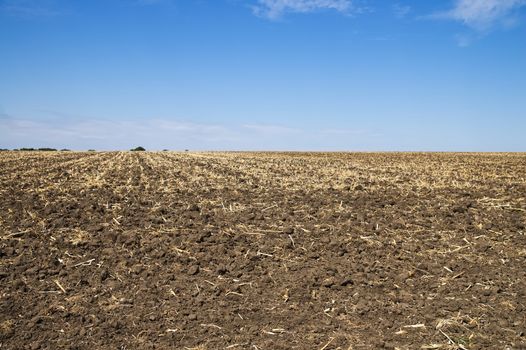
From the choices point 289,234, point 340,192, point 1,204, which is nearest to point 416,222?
point 289,234

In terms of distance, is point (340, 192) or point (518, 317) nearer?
point (518, 317)

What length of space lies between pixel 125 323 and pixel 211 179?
12170 millimetres

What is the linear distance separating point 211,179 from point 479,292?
12.5 meters

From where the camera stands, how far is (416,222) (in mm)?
9664

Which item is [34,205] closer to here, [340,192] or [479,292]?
[340,192]

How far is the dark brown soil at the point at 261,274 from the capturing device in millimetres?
5262

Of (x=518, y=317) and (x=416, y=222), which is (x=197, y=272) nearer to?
(x=518, y=317)

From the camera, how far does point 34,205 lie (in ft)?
37.0

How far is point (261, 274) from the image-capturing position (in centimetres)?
689

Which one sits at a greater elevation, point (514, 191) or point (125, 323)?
point (514, 191)

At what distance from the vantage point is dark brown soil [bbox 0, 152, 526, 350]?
17.3 feet

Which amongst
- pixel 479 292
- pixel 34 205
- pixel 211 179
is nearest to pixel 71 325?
pixel 479 292

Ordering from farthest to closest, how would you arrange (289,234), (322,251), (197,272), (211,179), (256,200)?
(211,179), (256,200), (289,234), (322,251), (197,272)

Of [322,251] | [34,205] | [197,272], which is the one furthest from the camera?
[34,205]
